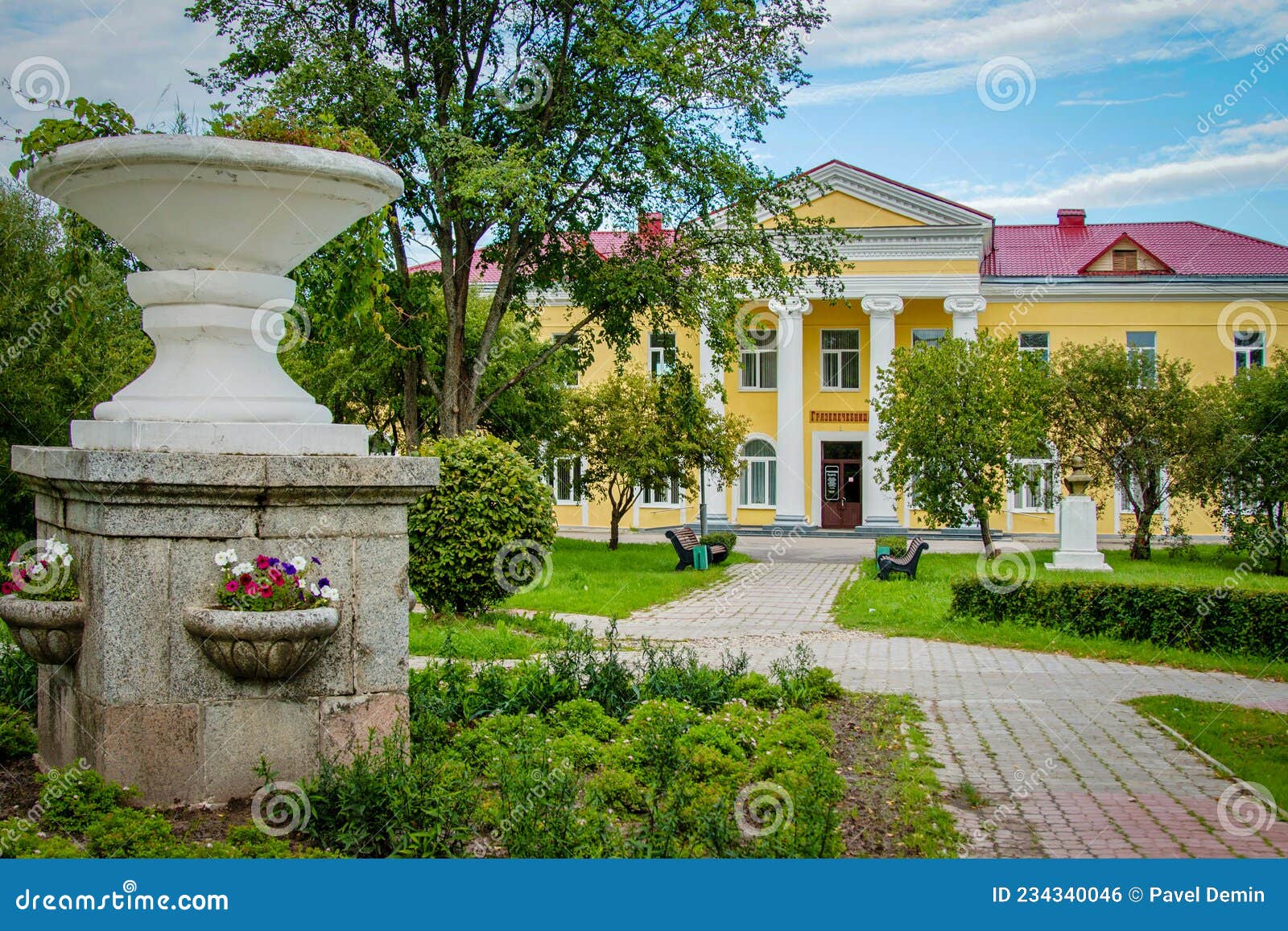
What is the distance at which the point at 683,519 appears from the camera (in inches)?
1512

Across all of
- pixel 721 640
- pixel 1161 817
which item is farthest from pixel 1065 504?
pixel 1161 817

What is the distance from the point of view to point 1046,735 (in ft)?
23.7

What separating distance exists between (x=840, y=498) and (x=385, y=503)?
1301 inches

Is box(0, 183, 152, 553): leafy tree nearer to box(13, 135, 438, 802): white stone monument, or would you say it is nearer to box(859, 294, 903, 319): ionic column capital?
box(13, 135, 438, 802): white stone monument

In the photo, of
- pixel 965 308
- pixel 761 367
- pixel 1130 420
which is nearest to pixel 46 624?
pixel 1130 420

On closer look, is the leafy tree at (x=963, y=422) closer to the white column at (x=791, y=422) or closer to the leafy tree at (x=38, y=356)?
the white column at (x=791, y=422)

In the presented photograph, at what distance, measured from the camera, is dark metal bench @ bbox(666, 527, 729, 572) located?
74.1 feet

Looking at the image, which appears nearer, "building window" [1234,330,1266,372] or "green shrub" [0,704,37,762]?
"green shrub" [0,704,37,762]

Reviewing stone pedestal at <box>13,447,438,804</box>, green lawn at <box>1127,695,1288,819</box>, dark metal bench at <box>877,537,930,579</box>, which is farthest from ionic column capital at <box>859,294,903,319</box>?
stone pedestal at <box>13,447,438,804</box>

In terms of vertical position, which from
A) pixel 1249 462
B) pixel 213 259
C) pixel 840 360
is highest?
pixel 840 360

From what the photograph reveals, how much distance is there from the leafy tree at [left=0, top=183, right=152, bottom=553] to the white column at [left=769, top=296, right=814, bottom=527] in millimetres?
20617

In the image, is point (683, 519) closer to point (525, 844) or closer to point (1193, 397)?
point (1193, 397)

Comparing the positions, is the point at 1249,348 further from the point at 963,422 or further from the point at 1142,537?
the point at 963,422

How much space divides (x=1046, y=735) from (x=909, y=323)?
101 ft
